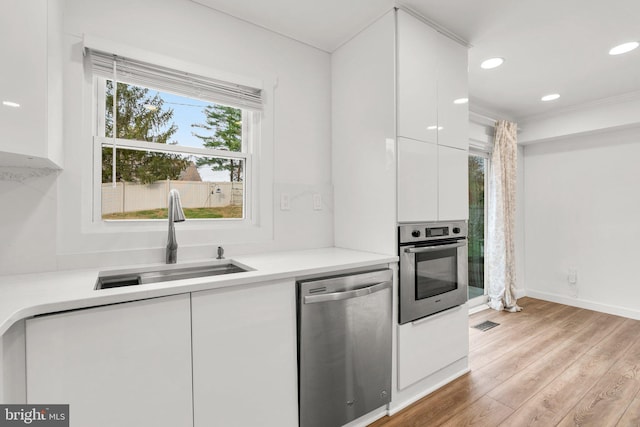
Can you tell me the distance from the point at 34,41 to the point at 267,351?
4.96 feet

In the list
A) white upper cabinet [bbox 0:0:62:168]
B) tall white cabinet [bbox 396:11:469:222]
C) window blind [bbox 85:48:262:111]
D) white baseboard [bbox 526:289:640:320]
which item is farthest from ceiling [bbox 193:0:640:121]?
white baseboard [bbox 526:289:640:320]

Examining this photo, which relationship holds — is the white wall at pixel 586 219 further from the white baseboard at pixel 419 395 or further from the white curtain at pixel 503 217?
the white baseboard at pixel 419 395

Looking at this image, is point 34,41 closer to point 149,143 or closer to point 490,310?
point 149,143

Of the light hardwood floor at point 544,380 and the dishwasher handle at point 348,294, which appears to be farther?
the light hardwood floor at point 544,380

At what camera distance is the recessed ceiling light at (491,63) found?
2.55 m

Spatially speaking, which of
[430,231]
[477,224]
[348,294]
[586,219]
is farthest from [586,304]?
[348,294]

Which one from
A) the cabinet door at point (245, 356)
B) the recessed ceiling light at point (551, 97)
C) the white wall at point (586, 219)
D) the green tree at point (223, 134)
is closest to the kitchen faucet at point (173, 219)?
the green tree at point (223, 134)

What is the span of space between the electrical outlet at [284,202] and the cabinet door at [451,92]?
1.12 meters

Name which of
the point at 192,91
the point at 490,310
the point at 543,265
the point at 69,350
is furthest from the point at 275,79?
the point at 543,265

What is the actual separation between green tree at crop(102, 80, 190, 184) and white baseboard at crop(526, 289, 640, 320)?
4.62 metres

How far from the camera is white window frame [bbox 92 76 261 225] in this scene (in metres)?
1.63

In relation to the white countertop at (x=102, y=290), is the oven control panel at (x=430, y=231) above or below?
above

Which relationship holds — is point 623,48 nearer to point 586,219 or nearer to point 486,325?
point 586,219

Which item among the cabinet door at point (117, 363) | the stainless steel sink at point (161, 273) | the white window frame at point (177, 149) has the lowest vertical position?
the cabinet door at point (117, 363)
